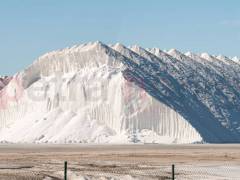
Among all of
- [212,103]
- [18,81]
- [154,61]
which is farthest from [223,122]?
[18,81]

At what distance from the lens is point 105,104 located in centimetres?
16100

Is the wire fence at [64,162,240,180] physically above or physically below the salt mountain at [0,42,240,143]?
below

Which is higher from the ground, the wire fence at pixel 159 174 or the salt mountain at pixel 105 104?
the salt mountain at pixel 105 104

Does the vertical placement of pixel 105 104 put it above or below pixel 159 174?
above

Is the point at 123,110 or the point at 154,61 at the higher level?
the point at 154,61

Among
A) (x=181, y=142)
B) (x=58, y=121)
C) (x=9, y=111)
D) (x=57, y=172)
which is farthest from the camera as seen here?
(x=9, y=111)

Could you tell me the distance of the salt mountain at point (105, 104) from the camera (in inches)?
6112

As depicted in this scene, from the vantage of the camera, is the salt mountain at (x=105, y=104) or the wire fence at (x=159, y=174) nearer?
the wire fence at (x=159, y=174)

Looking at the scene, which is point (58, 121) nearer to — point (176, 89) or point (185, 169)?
point (176, 89)

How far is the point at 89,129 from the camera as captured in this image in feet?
518

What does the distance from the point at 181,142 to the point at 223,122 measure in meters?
32.6

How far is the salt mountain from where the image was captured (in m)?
155

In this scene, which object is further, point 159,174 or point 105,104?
point 105,104

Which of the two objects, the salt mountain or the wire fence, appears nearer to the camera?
the wire fence
